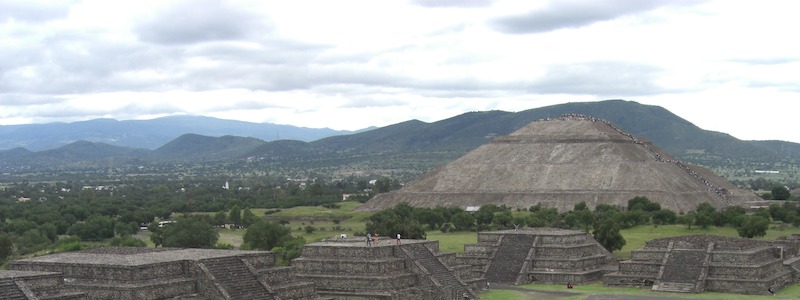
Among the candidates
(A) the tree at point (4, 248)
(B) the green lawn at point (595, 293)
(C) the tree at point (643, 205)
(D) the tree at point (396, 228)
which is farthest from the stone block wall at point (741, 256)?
(A) the tree at point (4, 248)

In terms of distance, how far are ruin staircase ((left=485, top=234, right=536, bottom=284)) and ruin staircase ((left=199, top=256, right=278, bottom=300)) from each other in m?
25.4

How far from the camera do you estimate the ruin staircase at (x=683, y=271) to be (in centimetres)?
6756

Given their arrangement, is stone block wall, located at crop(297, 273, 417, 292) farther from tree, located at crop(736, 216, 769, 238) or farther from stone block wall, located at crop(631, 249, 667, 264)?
tree, located at crop(736, 216, 769, 238)

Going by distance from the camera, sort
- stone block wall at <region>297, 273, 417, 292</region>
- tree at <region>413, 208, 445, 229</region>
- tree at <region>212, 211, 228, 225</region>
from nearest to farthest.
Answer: stone block wall at <region>297, 273, 417, 292</region> → tree at <region>413, 208, 445, 229</region> → tree at <region>212, 211, 228, 225</region>

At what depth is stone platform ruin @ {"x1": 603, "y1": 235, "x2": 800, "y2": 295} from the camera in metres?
66.7

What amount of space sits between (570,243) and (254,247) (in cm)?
2524

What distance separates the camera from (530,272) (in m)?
72.8

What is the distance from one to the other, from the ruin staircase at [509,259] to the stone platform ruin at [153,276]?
22.1 metres

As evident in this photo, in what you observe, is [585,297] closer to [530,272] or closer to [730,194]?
[530,272]

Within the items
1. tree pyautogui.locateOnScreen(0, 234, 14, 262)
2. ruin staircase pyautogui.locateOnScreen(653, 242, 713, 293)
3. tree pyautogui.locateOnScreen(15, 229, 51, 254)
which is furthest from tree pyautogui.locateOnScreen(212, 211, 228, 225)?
ruin staircase pyautogui.locateOnScreen(653, 242, 713, 293)

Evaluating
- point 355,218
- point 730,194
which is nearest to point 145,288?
point 355,218

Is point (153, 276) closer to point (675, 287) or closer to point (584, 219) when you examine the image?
point (675, 287)

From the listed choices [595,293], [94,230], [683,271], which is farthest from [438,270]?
[94,230]

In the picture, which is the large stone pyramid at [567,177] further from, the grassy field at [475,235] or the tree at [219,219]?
the tree at [219,219]
